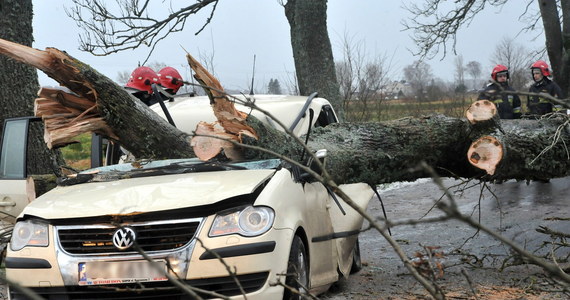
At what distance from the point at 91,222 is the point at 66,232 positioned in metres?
0.19

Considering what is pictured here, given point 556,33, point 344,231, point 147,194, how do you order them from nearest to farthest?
1. point 147,194
2. point 344,231
3. point 556,33

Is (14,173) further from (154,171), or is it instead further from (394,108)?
(394,108)

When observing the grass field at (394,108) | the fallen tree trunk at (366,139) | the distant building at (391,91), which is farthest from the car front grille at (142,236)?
the distant building at (391,91)

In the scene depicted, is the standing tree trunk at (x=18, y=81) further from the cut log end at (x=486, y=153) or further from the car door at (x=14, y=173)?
the cut log end at (x=486, y=153)

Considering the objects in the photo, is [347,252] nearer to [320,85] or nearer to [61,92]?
[61,92]

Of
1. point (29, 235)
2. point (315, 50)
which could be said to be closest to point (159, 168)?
point (29, 235)

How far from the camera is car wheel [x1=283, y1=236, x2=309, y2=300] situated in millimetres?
4352

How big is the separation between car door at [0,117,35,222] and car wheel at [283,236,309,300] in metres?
2.71

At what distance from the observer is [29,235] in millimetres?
4488

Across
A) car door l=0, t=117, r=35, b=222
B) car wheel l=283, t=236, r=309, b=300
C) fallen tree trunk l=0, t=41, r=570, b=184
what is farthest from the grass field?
car wheel l=283, t=236, r=309, b=300

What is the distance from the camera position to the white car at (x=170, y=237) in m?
4.09

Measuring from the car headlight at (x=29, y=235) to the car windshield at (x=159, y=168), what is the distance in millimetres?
678

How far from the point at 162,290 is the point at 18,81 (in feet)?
21.6

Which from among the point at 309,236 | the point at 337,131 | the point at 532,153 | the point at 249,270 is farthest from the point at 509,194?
the point at 249,270
